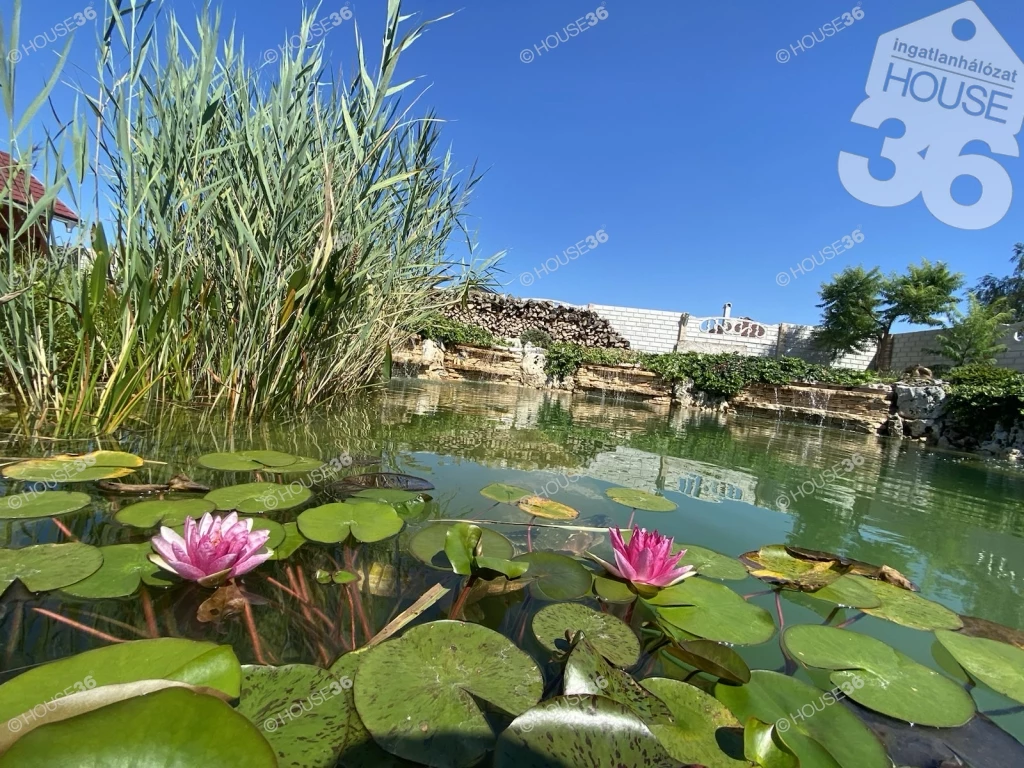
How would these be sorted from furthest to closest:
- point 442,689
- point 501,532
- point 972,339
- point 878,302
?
point 878,302 → point 972,339 → point 501,532 → point 442,689

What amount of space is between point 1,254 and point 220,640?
5.78 ft

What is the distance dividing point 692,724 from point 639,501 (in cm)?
109

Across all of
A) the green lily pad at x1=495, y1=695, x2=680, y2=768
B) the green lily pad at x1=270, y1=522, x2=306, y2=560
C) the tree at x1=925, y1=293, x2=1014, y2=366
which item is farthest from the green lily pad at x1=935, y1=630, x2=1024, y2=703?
the tree at x1=925, y1=293, x2=1014, y2=366

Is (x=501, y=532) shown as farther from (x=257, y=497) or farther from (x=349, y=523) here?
(x=257, y=497)

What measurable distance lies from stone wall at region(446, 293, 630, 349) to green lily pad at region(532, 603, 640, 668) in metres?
12.4

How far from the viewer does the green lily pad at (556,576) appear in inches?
A: 36.5

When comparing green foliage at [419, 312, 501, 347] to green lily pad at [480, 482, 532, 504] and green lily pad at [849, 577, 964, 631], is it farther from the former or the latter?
green lily pad at [849, 577, 964, 631]

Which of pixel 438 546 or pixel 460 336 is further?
pixel 460 336

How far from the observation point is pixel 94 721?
0.35 metres

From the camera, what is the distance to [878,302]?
54.7ft

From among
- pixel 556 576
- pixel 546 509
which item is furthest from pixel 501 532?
pixel 556 576

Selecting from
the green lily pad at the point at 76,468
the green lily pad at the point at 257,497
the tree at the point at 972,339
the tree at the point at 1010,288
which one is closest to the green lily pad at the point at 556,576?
the green lily pad at the point at 257,497

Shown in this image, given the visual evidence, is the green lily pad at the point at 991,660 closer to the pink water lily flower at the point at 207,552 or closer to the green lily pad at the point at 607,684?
the green lily pad at the point at 607,684

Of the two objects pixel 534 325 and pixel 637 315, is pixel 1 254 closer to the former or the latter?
pixel 534 325
